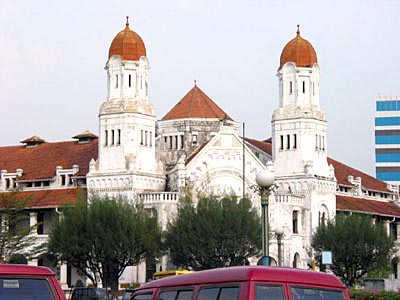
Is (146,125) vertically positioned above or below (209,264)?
above

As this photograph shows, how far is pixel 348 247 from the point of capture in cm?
7925

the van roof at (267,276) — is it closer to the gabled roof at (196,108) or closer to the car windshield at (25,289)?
the car windshield at (25,289)

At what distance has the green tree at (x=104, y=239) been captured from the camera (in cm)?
7275

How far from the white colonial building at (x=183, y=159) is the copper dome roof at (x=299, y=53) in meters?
0.08

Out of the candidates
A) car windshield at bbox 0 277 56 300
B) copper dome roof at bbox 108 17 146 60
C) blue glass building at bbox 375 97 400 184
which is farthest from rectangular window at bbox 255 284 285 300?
blue glass building at bbox 375 97 400 184

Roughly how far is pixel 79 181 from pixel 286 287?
72783 mm

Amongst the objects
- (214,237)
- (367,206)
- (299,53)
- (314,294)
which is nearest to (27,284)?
(314,294)

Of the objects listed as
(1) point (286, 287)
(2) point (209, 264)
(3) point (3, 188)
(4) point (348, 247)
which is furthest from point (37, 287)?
(3) point (3, 188)

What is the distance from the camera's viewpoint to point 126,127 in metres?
82.4

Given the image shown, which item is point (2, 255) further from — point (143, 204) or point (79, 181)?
point (79, 181)

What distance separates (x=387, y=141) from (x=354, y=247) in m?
61.9

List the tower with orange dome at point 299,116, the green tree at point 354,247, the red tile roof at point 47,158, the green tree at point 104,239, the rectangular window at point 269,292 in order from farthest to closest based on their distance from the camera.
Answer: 1. the red tile roof at point 47,158
2. the tower with orange dome at point 299,116
3. the green tree at point 354,247
4. the green tree at point 104,239
5. the rectangular window at point 269,292

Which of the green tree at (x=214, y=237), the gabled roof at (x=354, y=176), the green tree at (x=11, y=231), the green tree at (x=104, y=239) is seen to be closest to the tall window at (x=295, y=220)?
the green tree at (x=214, y=237)

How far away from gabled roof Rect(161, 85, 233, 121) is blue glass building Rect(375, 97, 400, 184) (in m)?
48.1
